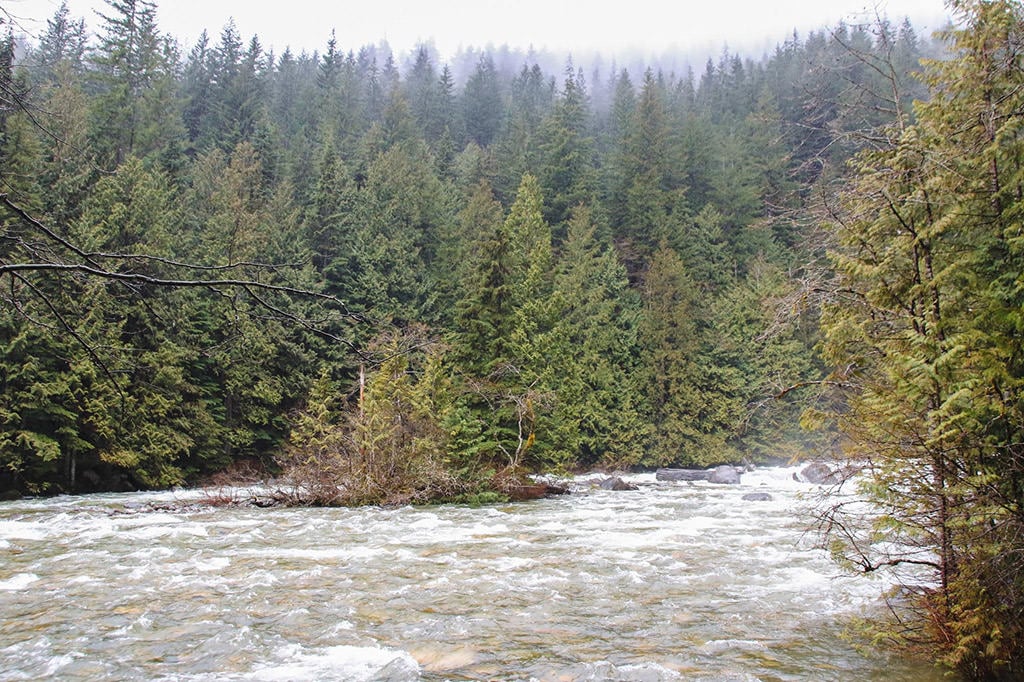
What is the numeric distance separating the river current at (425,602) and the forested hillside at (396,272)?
2338mm

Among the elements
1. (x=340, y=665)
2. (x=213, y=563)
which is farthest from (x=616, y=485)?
(x=340, y=665)

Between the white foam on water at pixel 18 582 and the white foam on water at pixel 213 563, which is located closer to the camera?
the white foam on water at pixel 18 582

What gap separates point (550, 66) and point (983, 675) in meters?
175

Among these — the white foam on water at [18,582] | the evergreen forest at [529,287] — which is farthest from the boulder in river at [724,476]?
the white foam on water at [18,582]

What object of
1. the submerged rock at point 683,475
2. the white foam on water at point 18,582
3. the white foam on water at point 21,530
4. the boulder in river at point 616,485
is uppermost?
the white foam on water at point 18,582

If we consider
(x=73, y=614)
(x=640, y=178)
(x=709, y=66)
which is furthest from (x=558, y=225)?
(x=709, y=66)

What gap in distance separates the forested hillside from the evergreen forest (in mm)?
148

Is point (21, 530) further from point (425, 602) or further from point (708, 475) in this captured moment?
point (708, 475)

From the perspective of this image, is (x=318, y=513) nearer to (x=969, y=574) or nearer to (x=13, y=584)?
→ (x=13, y=584)

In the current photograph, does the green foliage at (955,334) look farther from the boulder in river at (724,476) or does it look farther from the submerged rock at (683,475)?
the submerged rock at (683,475)

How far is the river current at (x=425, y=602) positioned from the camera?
5.85 meters

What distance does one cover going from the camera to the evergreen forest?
495cm

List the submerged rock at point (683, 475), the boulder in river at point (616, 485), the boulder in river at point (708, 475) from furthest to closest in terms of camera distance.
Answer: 1. the submerged rock at point (683, 475)
2. the boulder in river at point (708, 475)
3. the boulder in river at point (616, 485)

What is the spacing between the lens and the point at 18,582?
28.4 ft
